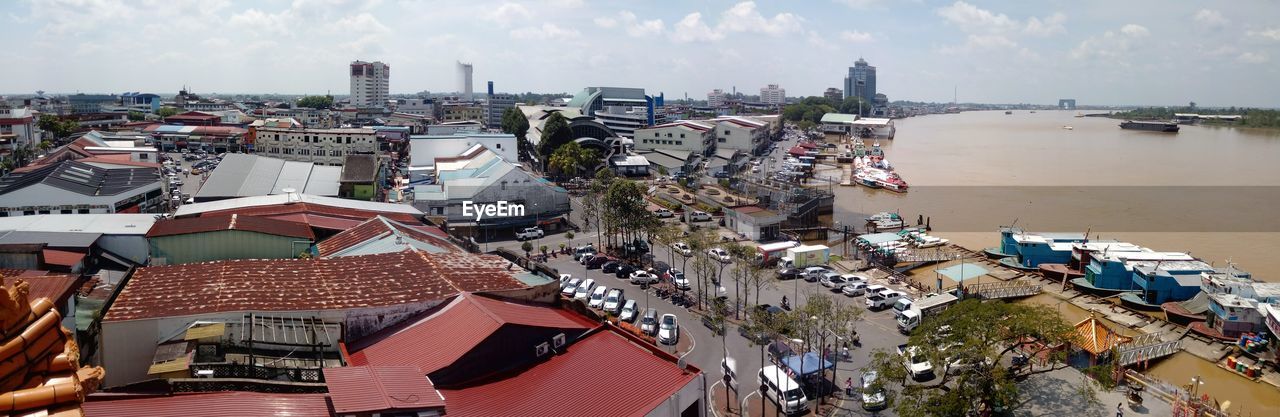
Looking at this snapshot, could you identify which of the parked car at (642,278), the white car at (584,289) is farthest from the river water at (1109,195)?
the white car at (584,289)

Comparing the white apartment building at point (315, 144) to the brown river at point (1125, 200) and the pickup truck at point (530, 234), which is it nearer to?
the pickup truck at point (530, 234)

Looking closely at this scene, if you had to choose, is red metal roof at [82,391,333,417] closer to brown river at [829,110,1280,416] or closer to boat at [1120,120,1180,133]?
brown river at [829,110,1280,416]

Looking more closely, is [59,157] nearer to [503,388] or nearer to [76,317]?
[76,317]

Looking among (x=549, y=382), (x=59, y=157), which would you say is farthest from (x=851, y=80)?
(x=549, y=382)

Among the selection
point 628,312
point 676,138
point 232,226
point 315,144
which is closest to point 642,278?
point 628,312

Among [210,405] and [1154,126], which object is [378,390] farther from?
[1154,126]

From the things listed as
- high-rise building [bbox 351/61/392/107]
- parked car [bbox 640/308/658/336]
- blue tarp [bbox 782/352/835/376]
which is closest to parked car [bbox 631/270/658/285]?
parked car [bbox 640/308/658/336]
